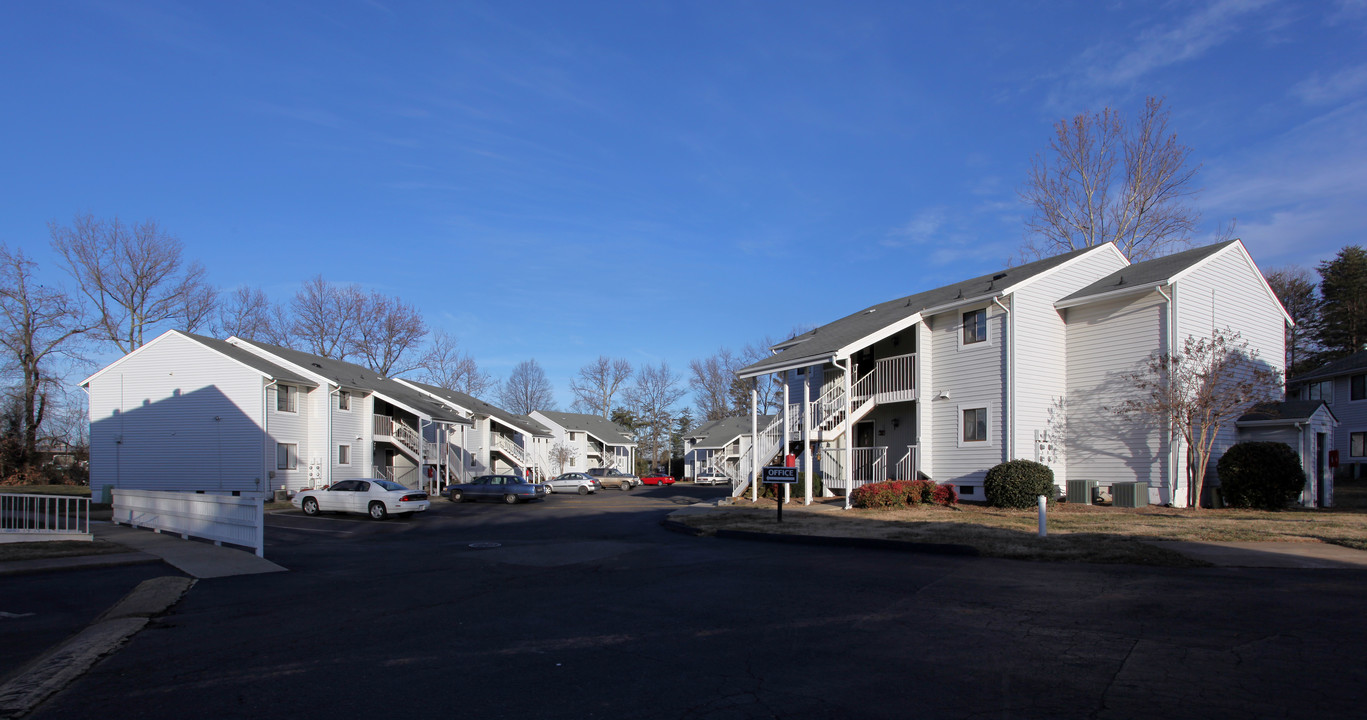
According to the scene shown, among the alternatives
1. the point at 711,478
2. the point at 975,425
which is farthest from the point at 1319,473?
the point at 711,478

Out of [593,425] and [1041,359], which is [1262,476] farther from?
[593,425]

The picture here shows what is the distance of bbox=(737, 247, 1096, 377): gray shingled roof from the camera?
985 inches

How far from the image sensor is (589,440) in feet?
248

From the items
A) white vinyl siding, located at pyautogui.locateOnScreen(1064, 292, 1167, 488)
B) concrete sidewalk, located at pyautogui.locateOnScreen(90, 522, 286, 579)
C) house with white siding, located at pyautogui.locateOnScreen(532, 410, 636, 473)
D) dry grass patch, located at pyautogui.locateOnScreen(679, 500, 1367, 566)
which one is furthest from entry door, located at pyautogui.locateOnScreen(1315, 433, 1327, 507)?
house with white siding, located at pyautogui.locateOnScreen(532, 410, 636, 473)

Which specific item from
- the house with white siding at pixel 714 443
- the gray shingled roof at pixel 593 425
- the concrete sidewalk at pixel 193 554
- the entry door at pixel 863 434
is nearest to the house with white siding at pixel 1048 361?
the entry door at pixel 863 434

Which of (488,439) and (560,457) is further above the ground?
(488,439)

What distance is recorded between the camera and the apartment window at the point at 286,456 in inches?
1350

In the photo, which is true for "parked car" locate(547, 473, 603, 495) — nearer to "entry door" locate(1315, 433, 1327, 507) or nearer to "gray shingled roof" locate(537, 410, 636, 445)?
"gray shingled roof" locate(537, 410, 636, 445)

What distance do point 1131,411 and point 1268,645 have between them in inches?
694

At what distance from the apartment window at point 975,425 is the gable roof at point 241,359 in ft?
89.9

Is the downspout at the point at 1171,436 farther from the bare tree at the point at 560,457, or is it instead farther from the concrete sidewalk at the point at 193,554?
the bare tree at the point at 560,457

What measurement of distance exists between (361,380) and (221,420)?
8396 millimetres

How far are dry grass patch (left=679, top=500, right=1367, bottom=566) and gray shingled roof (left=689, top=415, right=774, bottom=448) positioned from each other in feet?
141

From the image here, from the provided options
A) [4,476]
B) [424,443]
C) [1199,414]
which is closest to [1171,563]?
[1199,414]
